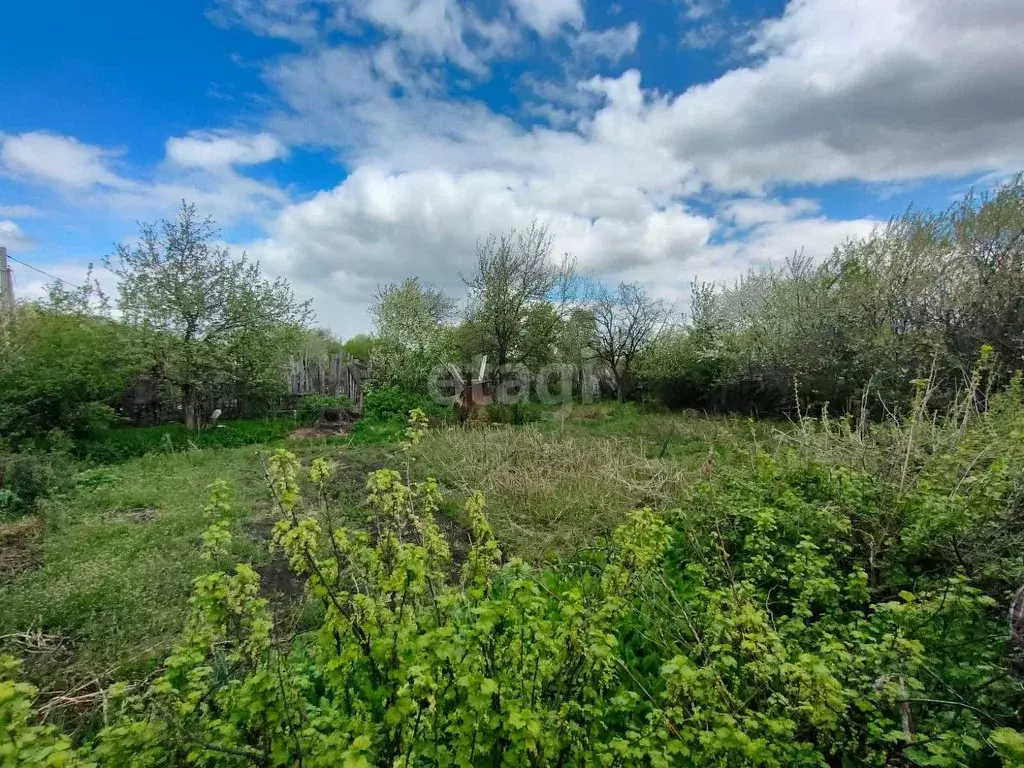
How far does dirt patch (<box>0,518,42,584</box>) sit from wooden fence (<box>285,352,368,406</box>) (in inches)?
393

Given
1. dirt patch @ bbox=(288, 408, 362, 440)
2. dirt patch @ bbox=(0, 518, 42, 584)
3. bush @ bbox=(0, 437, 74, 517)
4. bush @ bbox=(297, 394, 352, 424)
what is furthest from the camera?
bush @ bbox=(297, 394, 352, 424)

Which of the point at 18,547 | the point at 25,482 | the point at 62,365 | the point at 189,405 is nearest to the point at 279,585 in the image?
the point at 18,547

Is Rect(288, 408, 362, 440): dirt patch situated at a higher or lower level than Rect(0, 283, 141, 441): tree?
lower

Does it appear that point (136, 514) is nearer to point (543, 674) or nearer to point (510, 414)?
point (543, 674)

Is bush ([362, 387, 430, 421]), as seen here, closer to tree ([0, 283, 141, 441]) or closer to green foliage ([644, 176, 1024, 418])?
tree ([0, 283, 141, 441])

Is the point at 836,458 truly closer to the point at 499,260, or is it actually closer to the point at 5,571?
the point at 5,571

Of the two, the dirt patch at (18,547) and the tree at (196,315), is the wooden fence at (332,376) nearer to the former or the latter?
the tree at (196,315)

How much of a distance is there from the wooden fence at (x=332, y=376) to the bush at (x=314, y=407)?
163 centimetres

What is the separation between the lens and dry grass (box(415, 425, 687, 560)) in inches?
177

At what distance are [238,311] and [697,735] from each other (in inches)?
459

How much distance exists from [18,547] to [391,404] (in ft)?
28.0

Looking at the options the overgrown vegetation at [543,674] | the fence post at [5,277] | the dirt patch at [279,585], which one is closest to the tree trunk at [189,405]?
the fence post at [5,277]

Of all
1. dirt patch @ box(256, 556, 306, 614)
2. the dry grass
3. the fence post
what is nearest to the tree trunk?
the fence post

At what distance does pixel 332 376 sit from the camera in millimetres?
15242
